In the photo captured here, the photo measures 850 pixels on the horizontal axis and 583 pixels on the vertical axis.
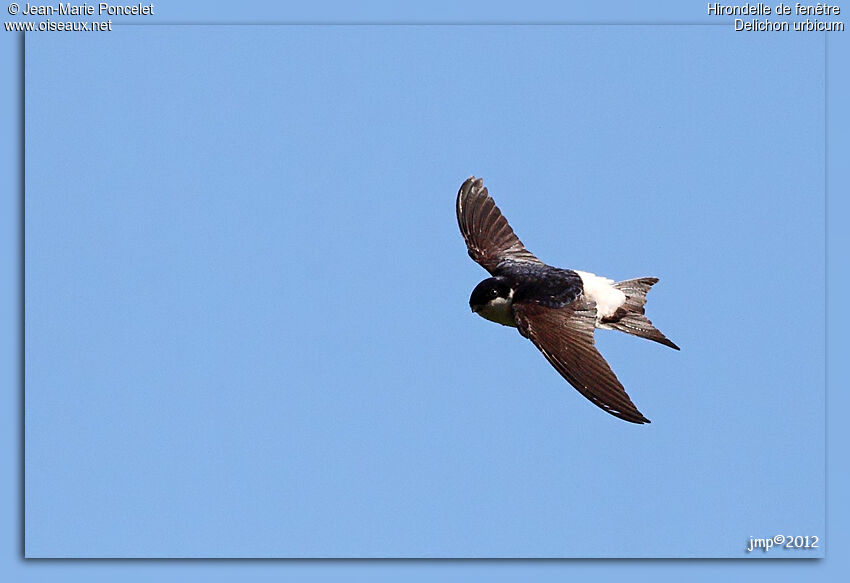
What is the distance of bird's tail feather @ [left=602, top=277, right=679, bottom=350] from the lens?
28.5ft

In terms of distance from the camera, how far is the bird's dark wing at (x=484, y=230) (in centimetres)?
974

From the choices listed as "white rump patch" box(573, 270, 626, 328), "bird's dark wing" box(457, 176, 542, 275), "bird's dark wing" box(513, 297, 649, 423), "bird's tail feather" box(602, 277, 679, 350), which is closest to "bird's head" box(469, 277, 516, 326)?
"bird's dark wing" box(513, 297, 649, 423)

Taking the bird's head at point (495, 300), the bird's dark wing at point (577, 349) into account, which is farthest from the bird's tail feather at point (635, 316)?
the bird's head at point (495, 300)

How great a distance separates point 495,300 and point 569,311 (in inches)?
19.9

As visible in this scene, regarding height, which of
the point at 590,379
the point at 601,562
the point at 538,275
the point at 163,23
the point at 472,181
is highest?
the point at 163,23

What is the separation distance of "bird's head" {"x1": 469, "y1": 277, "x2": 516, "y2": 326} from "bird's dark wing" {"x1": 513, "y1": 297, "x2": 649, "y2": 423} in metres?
0.13

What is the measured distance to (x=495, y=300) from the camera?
8609mm

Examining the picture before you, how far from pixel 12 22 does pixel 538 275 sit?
3.59 metres

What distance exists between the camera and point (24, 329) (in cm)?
816

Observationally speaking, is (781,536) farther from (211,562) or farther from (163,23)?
(163,23)

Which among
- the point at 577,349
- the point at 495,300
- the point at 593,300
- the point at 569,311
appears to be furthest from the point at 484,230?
the point at 577,349

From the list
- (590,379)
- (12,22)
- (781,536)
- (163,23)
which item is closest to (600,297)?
(590,379)

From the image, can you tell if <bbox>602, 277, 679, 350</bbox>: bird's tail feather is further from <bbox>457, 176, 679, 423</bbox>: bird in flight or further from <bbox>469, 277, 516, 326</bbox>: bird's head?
<bbox>469, 277, 516, 326</bbox>: bird's head

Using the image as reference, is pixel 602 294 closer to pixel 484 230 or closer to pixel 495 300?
pixel 495 300
